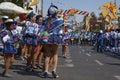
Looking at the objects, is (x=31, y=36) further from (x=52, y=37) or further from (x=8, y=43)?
(x=52, y=37)

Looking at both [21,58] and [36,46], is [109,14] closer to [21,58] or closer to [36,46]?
[21,58]

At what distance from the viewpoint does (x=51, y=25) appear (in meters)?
11.5

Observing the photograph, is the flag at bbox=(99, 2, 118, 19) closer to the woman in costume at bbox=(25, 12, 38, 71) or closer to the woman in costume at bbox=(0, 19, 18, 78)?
the woman in costume at bbox=(25, 12, 38, 71)

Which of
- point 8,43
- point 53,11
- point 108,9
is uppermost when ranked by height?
point 108,9

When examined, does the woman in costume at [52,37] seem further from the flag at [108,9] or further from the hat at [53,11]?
the flag at [108,9]

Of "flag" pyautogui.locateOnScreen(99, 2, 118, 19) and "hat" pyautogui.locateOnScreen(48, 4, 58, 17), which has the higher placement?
"flag" pyautogui.locateOnScreen(99, 2, 118, 19)

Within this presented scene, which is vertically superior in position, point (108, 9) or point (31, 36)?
point (108, 9)

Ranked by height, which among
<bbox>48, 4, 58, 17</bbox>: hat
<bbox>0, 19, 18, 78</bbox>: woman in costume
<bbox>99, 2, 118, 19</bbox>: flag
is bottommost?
<bbox>0, 19, 18, 78</bbox>: woman in costume

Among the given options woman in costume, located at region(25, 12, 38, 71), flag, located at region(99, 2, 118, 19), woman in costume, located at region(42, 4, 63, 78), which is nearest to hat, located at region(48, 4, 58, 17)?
woman in costume, located at region(42, 4, 63, 78)

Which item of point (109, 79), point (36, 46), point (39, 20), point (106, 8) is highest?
point (106, 8)

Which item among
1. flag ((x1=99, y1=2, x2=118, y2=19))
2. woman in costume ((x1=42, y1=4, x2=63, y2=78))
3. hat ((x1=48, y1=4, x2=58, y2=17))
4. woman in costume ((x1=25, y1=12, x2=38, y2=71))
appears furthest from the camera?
flag ((x1=99, y1=2, x2=118, y2=19))

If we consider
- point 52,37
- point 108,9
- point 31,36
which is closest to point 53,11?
point 52,37

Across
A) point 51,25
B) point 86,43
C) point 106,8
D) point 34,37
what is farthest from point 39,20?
point 86,43

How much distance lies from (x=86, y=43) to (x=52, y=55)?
41264 mm
